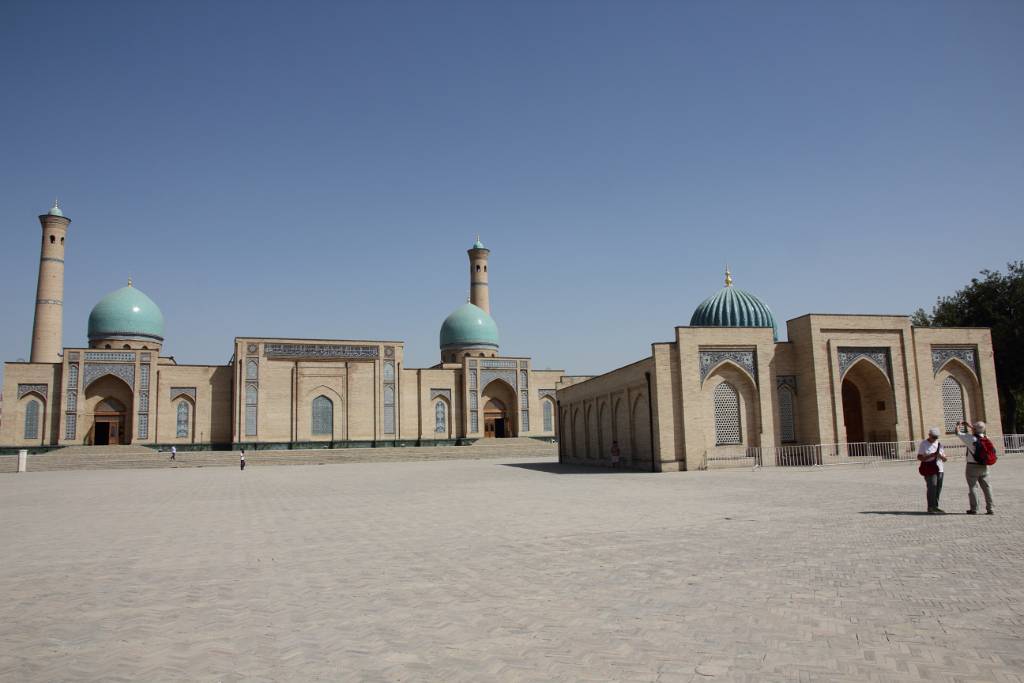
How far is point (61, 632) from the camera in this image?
4973 mm

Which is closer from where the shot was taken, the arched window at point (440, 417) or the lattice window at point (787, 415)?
the lattice window at point (787, 415)

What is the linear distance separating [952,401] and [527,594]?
81.4 ft

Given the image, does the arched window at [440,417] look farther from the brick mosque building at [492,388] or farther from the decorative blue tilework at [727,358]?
the decorative blue tilework at [727,358]

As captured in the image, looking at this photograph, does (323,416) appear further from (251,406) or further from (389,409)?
(251,406)

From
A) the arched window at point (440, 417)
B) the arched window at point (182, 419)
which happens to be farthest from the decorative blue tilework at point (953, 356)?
the arched window at point (182, 419)

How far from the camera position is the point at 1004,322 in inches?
1271

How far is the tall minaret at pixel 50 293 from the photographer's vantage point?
39.3m

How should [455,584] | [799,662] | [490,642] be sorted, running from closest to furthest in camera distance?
[799,662] → [490,642] → [455,584]

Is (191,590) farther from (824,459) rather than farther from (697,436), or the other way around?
(824,459)

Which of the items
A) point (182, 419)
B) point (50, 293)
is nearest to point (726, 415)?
point (182, 419)

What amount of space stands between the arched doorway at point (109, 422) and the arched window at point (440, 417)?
16217 millimetres

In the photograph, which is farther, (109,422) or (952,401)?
(109,422)

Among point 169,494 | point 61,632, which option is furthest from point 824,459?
point 61,632

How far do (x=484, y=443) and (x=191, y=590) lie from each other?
33771 millimetres
